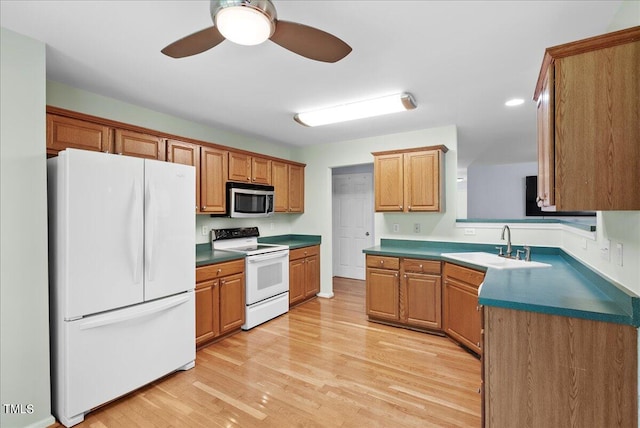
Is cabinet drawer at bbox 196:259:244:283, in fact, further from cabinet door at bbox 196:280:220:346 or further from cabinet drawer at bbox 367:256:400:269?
cabinet drawer at bbox 367:256:400:269

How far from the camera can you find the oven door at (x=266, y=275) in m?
3.45

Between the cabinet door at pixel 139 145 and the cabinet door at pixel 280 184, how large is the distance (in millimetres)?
1652

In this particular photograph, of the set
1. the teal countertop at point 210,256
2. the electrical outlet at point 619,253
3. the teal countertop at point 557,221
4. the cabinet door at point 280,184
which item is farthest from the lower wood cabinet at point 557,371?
the cabinet door at point 280,184

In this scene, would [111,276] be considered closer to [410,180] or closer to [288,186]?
[288,186]

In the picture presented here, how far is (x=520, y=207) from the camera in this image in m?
7.33

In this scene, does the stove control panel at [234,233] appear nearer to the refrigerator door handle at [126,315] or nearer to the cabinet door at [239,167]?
the cabinet door at [239,167]

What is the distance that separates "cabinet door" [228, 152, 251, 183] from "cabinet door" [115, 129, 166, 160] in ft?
2.78

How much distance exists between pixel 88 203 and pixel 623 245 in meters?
3.08

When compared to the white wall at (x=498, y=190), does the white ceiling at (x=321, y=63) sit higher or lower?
higher

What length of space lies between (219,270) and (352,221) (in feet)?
11.1

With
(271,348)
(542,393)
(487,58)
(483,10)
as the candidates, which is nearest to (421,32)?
(483,10)

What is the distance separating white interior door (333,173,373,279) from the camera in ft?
19.2

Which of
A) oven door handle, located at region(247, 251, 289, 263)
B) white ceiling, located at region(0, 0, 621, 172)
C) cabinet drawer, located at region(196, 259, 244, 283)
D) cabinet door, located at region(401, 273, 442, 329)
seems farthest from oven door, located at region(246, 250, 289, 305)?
white ceiling, located at region(0, 0, 621, 172)

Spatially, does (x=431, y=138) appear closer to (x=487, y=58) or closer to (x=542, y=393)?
(x=487, y=58)
